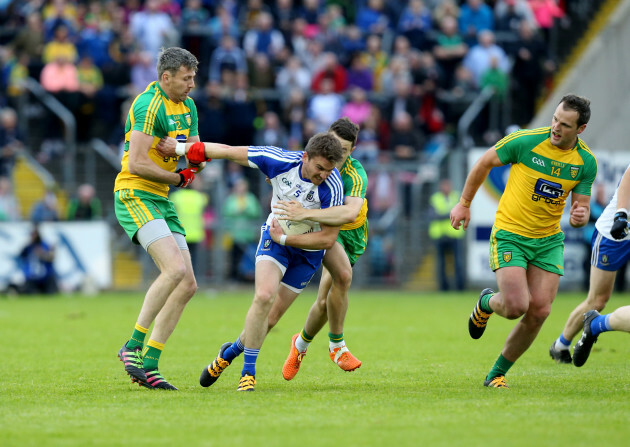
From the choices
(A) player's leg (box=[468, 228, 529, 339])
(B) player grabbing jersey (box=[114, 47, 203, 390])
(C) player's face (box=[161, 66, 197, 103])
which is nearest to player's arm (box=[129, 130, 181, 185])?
(B) player grabbing jersey (box=[114, 47, 203, 390])

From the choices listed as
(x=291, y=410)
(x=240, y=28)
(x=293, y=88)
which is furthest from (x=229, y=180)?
(x=291, y=410)

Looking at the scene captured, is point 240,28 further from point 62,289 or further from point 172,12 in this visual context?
point 62,289

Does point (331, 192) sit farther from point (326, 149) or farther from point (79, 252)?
point (79, 252)

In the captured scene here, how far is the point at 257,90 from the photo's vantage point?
23.2 m

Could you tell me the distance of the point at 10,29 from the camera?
24.7 metres

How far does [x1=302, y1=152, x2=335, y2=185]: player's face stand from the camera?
8.04 metres

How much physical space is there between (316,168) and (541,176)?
6.54ft

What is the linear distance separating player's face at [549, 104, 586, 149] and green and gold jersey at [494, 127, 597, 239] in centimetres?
10

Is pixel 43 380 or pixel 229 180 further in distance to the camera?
pixel 229 180

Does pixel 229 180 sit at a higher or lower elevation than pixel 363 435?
lower

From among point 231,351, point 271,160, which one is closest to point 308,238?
point 271,160

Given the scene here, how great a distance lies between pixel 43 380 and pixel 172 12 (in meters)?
16.7

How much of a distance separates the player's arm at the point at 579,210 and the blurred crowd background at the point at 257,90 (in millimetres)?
13223

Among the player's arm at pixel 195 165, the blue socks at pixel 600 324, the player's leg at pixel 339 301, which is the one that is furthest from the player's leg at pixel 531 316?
the player's arm at pixel 195 165
